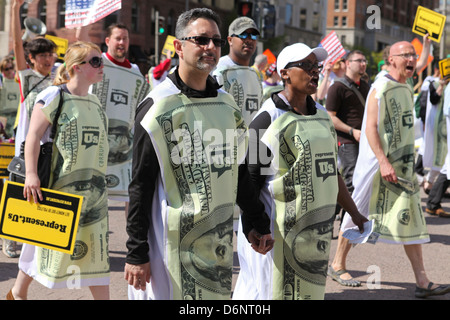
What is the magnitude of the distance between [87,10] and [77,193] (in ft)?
8.35

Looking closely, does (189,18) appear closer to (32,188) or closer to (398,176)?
(32,188)

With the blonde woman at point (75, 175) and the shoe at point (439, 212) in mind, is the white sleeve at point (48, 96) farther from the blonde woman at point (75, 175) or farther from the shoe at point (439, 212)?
the shoe at point (439, 212)

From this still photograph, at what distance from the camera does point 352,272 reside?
6664mm

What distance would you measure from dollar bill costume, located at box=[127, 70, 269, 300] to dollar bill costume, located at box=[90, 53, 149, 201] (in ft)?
11.7

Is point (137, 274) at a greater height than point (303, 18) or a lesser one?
lesser

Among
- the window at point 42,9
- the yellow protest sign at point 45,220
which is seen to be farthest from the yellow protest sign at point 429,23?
the window at point 42,9

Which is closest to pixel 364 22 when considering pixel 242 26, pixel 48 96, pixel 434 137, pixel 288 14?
pixel 288 14

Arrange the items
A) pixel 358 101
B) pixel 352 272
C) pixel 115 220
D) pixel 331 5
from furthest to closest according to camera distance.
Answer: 1. pixel 331 5
2. pixel 115 220
3. pixel 358 101
4. pixel 352 272

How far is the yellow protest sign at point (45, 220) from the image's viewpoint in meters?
4.59

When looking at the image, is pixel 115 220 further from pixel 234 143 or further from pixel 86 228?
pixel 234 143

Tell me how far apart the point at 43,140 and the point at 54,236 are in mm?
637

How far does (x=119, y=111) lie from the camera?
7.01m
